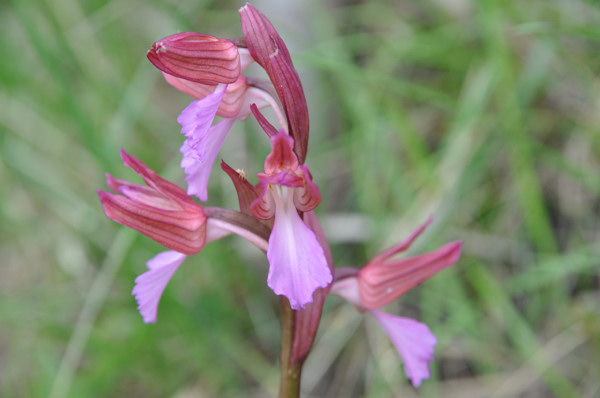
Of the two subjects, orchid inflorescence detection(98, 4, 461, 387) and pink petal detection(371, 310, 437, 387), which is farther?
pink petal detection(371, 310, 437, 387)

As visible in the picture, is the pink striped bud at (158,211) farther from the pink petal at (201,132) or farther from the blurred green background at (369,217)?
the blurred green background at (369,217)

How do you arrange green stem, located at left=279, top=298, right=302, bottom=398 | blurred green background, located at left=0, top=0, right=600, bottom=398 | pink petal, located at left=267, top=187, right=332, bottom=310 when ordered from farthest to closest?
blurred green background, located at left=0, top=0, right=600, bottom=398 < green stem, located at left=279, top=298, right=302, bottom=398 < pink petal, located at left=267, top=187, right=332, bottom=310

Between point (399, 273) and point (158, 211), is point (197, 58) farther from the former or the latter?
point (399, 273)

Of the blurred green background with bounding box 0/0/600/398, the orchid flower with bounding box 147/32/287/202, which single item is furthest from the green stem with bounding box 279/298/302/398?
the blurred green background with bounding box 0/0/600/398

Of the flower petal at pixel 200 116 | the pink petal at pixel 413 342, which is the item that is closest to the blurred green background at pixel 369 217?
the pink petal at pixel 413 342

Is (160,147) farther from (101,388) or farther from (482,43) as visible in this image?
(482,43)

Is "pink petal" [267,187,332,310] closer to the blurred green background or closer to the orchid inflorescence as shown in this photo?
the orchid inflorescence

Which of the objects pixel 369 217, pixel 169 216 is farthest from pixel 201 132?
pixel 369 217
